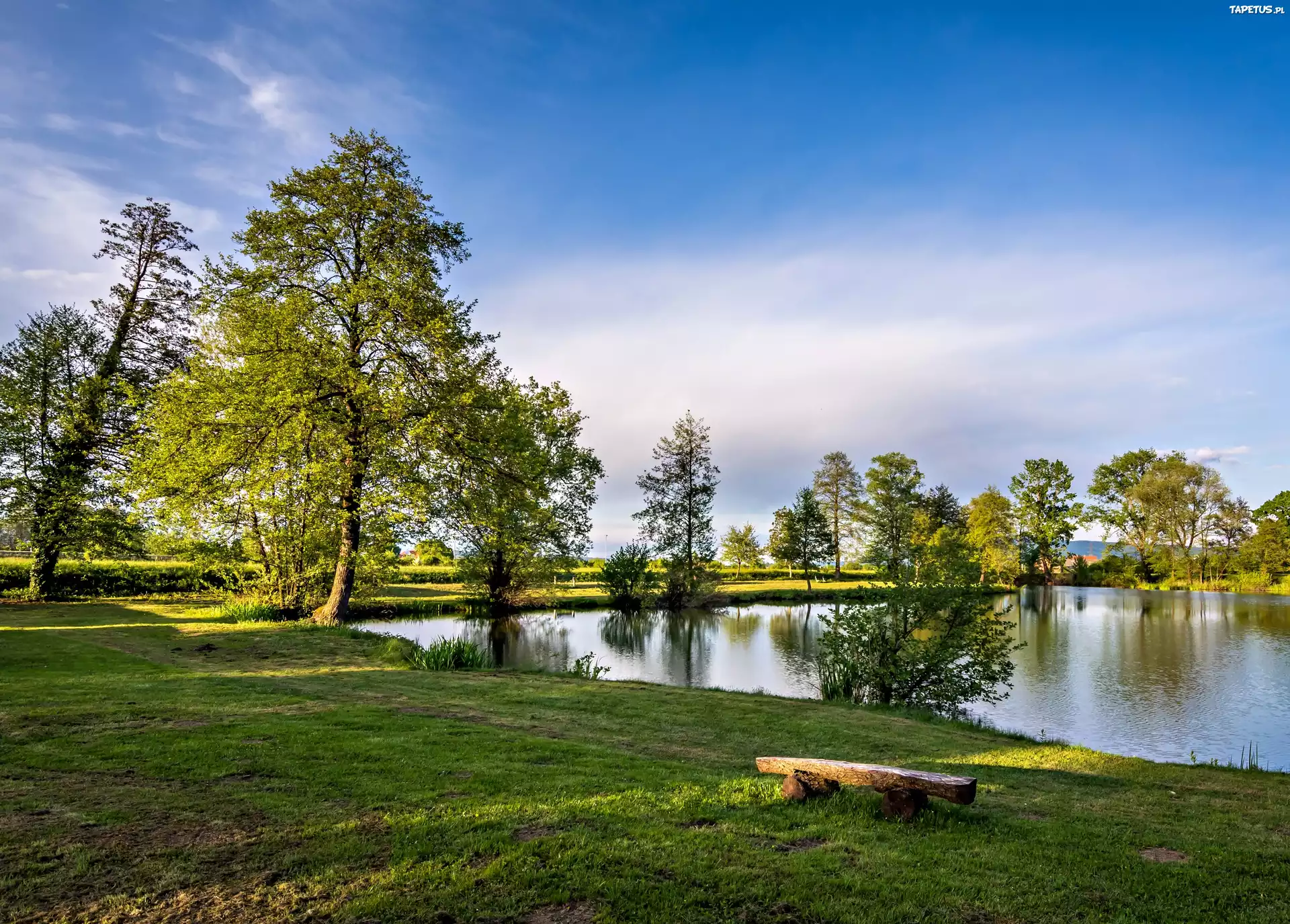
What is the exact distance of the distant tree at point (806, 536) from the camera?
191 ft

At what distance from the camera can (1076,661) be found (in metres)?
22.6

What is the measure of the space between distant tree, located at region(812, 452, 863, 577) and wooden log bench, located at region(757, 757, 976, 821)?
62563 millimetres

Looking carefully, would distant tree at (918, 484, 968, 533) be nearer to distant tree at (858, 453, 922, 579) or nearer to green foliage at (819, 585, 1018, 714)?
distant tree at (858, 453, 922, 579)

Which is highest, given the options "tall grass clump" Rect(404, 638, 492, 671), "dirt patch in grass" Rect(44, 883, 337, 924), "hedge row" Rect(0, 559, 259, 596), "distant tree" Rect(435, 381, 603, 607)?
"distant tree" Rect(435, 381, 603, 607)

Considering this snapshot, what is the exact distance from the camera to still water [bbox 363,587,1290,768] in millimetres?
14039

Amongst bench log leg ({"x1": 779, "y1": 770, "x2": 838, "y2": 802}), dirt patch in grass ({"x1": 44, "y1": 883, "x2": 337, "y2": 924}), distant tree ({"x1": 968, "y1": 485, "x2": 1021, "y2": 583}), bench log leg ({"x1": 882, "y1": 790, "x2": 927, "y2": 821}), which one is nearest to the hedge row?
dirt patch in grass ({"x1": 44, "y1": 883, "x2": 337, "y2": 924})

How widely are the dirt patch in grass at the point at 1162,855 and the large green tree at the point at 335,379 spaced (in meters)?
17.0

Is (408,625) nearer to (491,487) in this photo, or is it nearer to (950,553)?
(491,487)

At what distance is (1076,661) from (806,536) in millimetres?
35894

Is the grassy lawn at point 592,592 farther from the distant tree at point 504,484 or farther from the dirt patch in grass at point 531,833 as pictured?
the dirt patch in grass at point 531,833

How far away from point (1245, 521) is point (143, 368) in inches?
3612

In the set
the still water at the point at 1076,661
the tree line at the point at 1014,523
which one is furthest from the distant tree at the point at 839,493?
the still water at the point at 1076,661

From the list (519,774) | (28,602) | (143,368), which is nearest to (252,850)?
(519,774)

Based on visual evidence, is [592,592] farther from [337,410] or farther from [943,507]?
[943,507]
